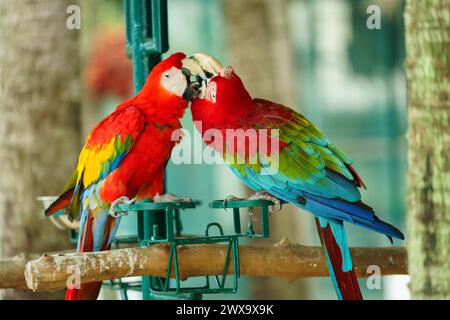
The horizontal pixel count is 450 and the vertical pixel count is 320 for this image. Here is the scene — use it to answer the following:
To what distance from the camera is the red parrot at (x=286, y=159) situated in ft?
5.80

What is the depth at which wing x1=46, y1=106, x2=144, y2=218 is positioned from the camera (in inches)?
76.1

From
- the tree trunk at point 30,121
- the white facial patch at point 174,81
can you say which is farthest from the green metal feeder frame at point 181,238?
the tree trunk at point 30,121

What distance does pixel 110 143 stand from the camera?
1.93m

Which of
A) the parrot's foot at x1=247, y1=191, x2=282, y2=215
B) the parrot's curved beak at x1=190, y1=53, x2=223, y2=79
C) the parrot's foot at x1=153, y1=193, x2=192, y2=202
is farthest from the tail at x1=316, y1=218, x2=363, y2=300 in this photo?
the parrot's curved beak at x1=190, y1=53, x2=223, y2=79

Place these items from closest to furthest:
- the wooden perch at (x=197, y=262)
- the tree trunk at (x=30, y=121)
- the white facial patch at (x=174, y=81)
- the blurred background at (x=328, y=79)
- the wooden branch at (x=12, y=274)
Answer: the wooden perch at (x=197, y=262), the white facial patch at (x=174, y=81), the wooden branch at (x=12, y=274), the tree trunk at (x=30, y=121), the blurred background at (x=328, y=79)

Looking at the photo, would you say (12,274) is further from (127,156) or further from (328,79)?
(328,79)

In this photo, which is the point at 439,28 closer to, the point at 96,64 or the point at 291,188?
the point at 291,188

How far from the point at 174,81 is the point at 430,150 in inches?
27.3

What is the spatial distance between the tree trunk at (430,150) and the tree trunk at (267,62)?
2370mm

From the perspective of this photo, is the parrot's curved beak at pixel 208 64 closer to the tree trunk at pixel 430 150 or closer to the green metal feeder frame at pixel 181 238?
the green metal feeder frame at pixel 181 238

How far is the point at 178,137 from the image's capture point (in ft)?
6.63

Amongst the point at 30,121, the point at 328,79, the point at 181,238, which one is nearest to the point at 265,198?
the point at 181,238

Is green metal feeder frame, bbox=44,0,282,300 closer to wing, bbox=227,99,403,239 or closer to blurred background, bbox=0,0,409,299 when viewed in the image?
wing, bbox=227,99,403,239
